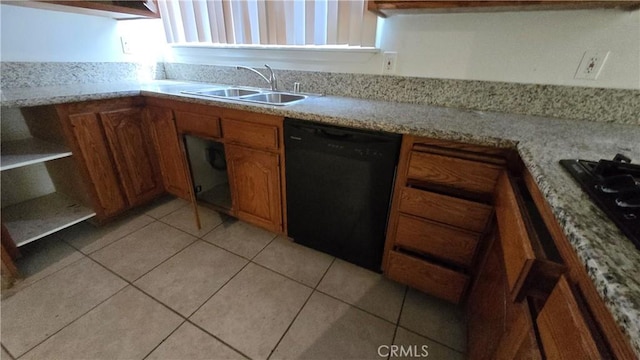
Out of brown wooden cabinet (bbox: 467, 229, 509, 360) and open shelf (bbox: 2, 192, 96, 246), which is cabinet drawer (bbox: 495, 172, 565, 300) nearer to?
brown wooden cabinet (bbox: 467, 229, 509, 360)

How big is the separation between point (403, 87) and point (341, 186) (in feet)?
2.31

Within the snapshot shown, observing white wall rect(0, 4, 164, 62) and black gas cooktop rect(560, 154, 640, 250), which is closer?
black gas cooktop rect(560, 154, 640, 250)

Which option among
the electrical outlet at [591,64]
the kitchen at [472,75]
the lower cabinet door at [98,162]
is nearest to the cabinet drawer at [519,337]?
the kitchen at [472,75]

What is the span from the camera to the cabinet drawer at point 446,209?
1.03 metres

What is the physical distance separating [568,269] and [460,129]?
633mm

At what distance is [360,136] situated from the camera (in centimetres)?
115

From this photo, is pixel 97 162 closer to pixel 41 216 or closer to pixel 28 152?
pixel 28 152

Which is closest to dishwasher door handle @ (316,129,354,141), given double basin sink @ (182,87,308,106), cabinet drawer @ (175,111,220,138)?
double basin sink @ (182,87,308,106)

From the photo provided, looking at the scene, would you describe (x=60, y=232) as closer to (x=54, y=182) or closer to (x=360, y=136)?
(x=54, y=182)

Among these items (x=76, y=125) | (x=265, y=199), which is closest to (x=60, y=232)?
(x=76, y=125)

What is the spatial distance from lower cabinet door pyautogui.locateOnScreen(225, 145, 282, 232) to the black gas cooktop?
3.82 feet

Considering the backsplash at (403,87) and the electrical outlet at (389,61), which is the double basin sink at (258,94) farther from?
the electrical outlet at (389,61)

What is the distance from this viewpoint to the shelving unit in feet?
4.84

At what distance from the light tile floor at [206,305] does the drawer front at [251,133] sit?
2.15 feet
